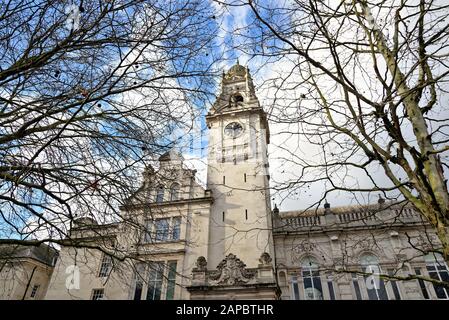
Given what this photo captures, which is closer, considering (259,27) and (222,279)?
(259,27)

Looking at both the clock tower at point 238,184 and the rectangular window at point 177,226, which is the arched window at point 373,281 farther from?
the rectangular window at point 177,226

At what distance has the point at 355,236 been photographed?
1975cm

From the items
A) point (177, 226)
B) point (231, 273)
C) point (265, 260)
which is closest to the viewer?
point (265, 260)

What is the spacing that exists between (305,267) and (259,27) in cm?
1793

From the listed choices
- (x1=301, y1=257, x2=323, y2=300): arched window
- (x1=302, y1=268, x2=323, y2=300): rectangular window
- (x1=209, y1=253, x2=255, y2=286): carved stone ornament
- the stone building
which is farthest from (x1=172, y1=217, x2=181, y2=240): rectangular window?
the stone building

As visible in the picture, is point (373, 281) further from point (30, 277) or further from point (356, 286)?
point (30, 277)

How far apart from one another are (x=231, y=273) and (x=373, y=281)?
29.2 ft

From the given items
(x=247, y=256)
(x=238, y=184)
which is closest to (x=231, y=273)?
(x=247, y=256)

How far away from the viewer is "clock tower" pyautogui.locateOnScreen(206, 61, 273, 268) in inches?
760

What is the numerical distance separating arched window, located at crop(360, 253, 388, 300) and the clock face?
13.0 metres

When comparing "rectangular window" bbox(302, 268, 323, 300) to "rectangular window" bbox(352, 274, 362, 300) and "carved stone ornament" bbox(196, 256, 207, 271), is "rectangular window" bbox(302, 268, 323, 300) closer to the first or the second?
"rectangular window" bbox(352, 274, 362, 300)

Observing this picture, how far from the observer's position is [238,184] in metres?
22.4
